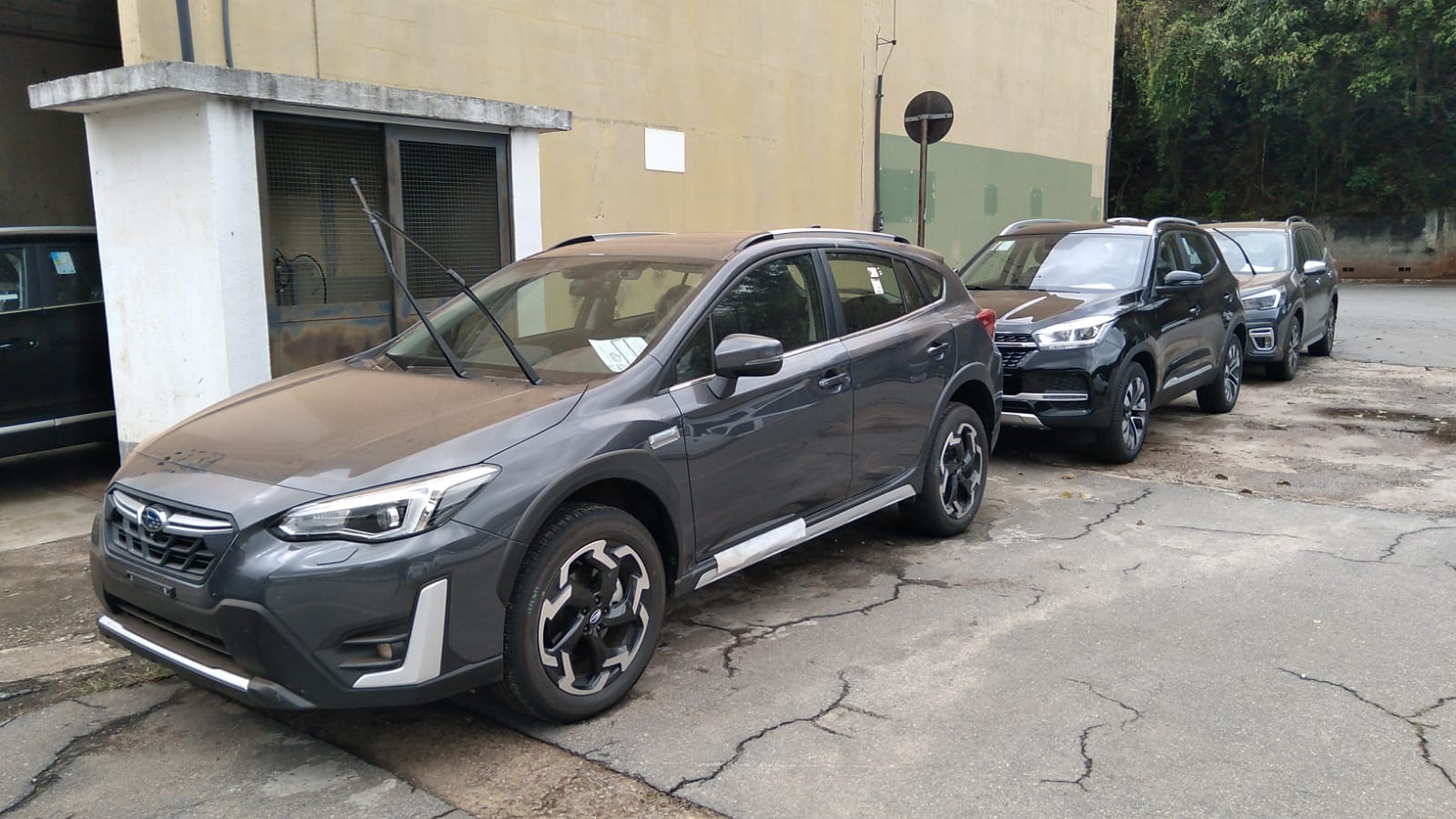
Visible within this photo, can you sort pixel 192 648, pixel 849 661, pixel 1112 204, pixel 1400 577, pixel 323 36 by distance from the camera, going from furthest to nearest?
pixel 1112 204 < pixel 323 36 < pixel 1400 577 < pixel 849 661 < pixel 192 648

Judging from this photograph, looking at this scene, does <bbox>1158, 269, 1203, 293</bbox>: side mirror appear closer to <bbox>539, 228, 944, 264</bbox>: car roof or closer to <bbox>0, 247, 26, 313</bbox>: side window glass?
<bbox>539, 228, 944, 264</bbox>: car roof

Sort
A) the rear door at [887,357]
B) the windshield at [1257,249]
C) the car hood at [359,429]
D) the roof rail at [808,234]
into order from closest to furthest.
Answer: the car hood at [359,429], the roof rail at [808,234], the rear door at [887,357], the windshield at [1257,249]

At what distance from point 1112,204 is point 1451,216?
9.30m

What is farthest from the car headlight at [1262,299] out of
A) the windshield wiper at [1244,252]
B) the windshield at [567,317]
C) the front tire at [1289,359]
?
the windshield at [567,317]

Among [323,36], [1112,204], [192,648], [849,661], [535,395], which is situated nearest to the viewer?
[192,648]

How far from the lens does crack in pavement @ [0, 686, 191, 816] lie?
3377mm

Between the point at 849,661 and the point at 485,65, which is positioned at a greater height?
the point at 485,65

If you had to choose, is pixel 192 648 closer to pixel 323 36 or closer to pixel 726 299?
pixel 726 299

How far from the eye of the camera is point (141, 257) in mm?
6914

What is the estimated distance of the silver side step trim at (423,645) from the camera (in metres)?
3.27

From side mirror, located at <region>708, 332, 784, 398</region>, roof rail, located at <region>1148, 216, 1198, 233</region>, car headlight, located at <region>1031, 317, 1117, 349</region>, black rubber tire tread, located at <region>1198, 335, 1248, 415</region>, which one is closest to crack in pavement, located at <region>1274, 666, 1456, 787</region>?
side mirror, located at <region>708, 332, 784, 398</region>

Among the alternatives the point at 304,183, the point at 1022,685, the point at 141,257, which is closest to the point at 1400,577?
the point at 1022,685

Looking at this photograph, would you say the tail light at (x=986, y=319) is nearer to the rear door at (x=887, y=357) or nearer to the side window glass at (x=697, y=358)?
the rear door at (x=887, y=357)

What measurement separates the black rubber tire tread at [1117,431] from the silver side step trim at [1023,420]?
0.46m
